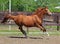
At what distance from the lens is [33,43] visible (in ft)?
37.7

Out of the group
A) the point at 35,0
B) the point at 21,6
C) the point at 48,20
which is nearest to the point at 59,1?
the point at 35,0

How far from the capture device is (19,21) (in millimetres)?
14008

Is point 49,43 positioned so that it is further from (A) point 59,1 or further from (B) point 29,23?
(A) point 59,1

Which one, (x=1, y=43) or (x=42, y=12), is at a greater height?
(x=42, y=12)

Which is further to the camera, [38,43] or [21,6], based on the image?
[21,6]

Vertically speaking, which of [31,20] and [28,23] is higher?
[31,20]

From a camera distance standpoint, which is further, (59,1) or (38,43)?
(59,1)

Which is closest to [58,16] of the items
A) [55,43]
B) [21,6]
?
[55,43]

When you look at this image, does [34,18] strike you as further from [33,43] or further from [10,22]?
[10,22]

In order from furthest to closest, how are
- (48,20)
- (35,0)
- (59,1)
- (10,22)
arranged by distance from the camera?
(59,1) < (35,0) < (48,20) < (10,22)

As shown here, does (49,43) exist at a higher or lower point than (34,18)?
lower

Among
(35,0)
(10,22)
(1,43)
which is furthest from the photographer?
(35,0)

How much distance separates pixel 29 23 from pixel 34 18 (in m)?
0.36

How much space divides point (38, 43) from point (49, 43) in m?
0.47
